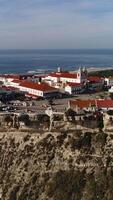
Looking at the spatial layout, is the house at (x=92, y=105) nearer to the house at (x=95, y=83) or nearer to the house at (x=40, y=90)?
the house at (x=40, y=90)

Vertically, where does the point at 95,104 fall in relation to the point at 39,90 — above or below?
above

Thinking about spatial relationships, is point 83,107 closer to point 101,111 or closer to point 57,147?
point 101,111

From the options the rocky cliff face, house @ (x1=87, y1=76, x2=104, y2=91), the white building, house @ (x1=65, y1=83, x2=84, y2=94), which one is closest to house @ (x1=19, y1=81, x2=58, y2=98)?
the white building

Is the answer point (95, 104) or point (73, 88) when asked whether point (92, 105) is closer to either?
point (95, 104)

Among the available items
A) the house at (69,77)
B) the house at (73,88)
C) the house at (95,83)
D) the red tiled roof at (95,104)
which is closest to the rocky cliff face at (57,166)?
the red tiled roof at (95,104)

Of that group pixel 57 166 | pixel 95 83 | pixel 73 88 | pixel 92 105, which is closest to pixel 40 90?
pixel 73 88

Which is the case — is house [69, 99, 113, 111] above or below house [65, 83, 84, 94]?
above

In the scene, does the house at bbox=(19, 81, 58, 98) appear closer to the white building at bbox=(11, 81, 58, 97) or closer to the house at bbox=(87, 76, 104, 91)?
the white building at bbox=(11, 81, 58, 97)

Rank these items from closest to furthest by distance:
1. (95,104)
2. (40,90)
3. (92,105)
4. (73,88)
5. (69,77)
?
(92,105)
(95,104)
(40,90)
(73,88)
(69,77)
